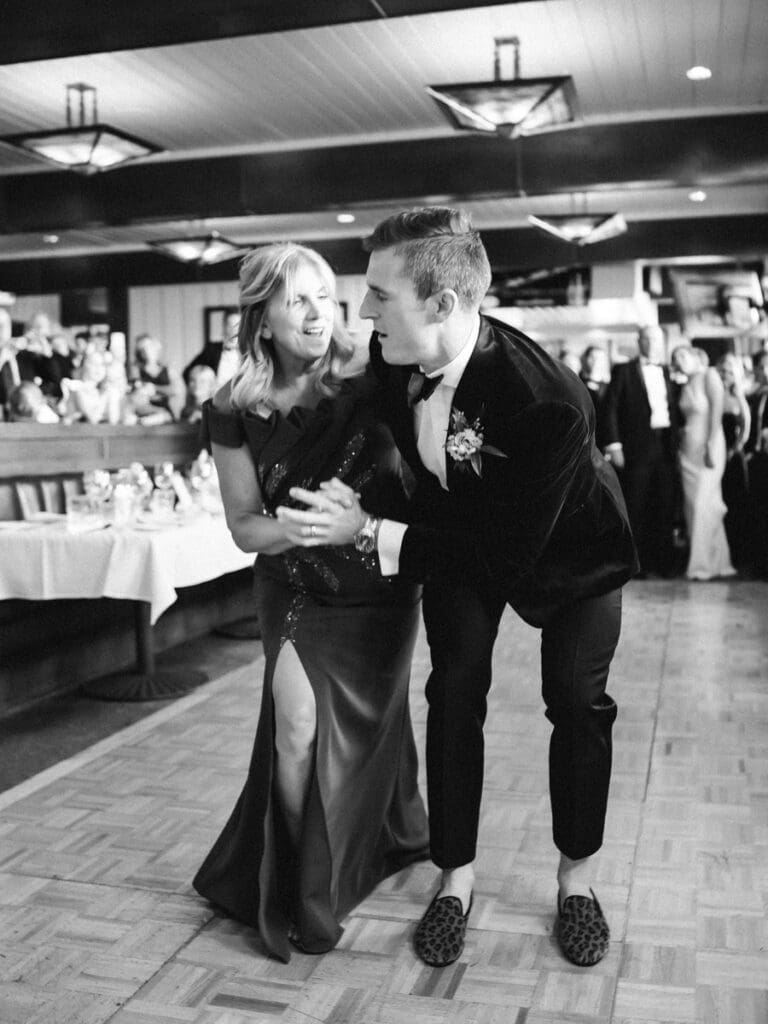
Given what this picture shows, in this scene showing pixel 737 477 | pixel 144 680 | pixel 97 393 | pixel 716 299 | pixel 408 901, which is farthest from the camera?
pixel 716 299

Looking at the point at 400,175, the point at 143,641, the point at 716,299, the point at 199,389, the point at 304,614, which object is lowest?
the point at 143,641

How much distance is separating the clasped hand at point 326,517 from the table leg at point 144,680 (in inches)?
96.3

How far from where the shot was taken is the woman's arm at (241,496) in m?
2.15

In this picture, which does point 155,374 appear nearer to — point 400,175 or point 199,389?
point 199,389

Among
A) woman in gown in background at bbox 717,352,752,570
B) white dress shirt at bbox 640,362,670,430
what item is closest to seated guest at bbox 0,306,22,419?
white dress shirt at bbox 640,362,670,430

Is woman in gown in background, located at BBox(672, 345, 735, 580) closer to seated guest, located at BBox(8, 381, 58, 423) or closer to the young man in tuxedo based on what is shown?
seated guest, located at BBox(8, 381, 58, 423)

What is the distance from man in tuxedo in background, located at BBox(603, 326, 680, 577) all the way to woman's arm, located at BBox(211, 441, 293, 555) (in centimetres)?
572

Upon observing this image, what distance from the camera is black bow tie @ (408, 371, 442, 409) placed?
76.9 inches

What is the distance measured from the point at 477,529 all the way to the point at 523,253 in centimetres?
1105

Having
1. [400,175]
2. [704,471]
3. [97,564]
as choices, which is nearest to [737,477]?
[704,471]

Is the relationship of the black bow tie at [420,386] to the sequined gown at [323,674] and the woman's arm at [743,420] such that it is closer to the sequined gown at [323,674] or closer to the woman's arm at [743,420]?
the sequined gown at [323,674]

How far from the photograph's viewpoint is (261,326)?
2193mm

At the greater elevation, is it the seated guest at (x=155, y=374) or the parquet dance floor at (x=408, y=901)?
the seated guest at (x=155, y=374)

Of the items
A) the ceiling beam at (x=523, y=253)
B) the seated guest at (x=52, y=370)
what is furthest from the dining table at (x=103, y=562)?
the ceiling beam at (x=523, y=253)
